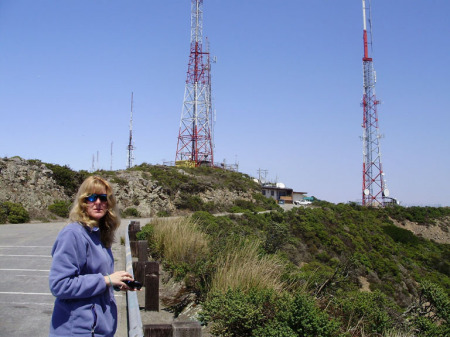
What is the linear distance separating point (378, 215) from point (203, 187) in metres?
22.0

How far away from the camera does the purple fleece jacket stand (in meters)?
2.75

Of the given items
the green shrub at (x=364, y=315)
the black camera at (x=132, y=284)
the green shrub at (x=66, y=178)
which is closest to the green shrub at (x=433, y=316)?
the green shrub at (x=364, y=315)

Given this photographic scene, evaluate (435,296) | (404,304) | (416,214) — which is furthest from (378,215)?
(435,296)

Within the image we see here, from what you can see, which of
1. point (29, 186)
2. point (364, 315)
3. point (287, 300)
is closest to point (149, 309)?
point (287, 300)

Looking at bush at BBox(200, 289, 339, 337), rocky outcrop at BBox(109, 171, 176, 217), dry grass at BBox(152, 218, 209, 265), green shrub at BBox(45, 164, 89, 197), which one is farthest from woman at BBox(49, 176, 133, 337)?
rocky outcrop at BBox(109, 171, 176, 217)

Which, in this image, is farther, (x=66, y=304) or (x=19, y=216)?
(x=19, y=216)

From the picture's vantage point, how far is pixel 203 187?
Result: 38.7 m

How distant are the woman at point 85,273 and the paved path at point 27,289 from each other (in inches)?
113

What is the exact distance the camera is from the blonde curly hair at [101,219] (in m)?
3.02

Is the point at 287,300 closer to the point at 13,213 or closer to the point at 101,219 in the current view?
the point at 101,219

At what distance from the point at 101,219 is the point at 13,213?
20983mm

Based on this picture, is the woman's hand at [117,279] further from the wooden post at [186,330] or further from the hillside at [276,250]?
the hillside at [276,250]

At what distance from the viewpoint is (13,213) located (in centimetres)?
2188

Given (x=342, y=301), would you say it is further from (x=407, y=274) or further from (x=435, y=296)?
(x=407, y=274)
